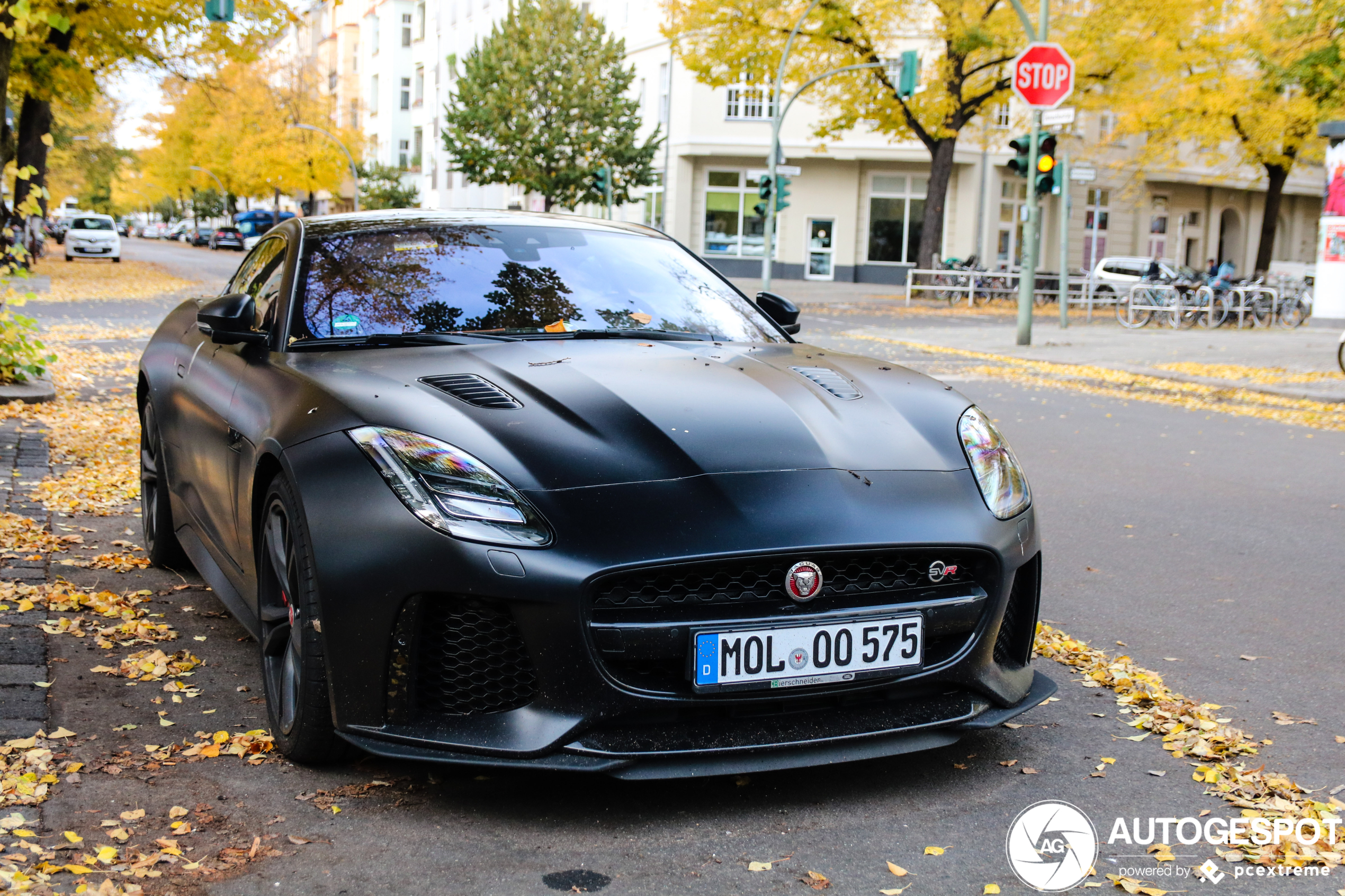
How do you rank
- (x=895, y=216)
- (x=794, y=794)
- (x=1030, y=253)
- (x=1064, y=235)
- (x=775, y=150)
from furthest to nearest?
(x=895, y=216) → (x=775, y=150) → (x=1064, y=235) → (x=1030, y=253) → (x=794, y=794)

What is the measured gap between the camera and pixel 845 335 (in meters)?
23.2

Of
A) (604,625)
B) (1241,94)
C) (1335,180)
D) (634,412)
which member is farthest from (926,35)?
(604,625)

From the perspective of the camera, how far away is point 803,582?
9.91ft

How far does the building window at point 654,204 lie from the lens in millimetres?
50312

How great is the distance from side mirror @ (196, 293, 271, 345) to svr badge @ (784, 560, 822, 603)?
75.5 inches

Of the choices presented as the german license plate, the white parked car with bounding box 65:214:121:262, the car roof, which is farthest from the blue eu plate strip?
the white parked car with bounding box 65:214:121:262

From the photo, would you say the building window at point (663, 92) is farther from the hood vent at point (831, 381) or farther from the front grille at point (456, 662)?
the front grille at point (456, 662)

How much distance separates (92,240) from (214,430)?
45.2 metres

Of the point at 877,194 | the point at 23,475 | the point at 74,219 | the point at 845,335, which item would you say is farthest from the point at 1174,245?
the point at 23,475

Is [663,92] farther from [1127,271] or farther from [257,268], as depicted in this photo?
[257,268]

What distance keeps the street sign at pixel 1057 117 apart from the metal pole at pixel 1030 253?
2.05 ft

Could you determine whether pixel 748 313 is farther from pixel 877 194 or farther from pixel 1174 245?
pixel 1174 245

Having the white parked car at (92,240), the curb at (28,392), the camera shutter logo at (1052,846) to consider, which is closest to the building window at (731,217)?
the white parked car at (92,240)

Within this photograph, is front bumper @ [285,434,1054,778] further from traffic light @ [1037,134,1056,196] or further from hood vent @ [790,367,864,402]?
traffic light @ [1037,134,1056,196]
